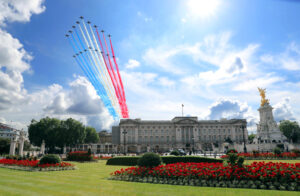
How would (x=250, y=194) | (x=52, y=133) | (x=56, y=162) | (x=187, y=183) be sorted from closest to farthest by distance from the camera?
(x=250, y=194) → (x=187, y=183) → (x=56, y=162) → (x=52, y=133)

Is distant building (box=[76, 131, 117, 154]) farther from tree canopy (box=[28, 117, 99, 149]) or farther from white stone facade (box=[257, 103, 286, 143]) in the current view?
white stone facade (box=[257, 103, 286, 143])

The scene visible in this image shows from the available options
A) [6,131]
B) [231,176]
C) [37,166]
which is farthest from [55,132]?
[6,131]

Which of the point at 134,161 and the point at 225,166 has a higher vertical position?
the point at 225,166

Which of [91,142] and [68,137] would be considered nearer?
[68,137]

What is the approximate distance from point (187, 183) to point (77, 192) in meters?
5.68

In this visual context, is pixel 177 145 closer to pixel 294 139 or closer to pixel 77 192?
pixel 294 139

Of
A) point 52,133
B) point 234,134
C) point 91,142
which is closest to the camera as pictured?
point 52,133

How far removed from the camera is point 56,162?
63.2 ft

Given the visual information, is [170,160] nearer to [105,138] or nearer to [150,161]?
[150,161]

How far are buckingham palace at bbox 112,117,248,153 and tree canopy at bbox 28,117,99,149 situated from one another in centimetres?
2946

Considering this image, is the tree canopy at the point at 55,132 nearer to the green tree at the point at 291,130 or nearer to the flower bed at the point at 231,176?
the flower bed at the point at 231,176

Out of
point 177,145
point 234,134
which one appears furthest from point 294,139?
point 177,145

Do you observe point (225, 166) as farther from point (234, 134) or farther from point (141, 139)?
point (234, 134)

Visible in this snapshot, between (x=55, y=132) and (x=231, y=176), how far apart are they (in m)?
58.5
